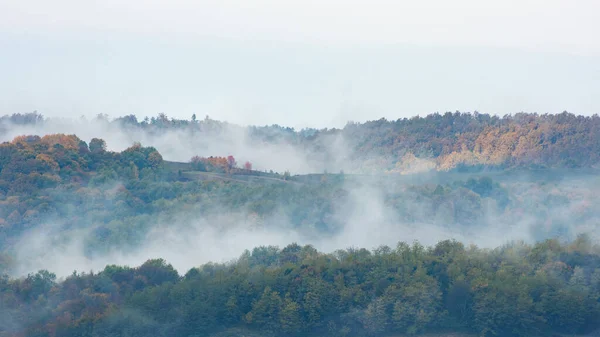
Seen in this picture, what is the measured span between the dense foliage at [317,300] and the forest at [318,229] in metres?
0.09

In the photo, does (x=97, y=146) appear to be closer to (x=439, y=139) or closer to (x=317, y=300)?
(x=439, y=139)

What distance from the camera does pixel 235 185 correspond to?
260ft

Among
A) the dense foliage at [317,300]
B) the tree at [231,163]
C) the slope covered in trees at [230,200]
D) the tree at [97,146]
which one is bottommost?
the dense foliage at [317,300]

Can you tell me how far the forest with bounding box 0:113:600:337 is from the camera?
45.1 m

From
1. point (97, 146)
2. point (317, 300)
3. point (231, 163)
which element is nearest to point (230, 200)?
point (97, 146)

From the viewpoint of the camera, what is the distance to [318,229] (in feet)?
232

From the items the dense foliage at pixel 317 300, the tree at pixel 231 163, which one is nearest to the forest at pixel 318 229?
the dense foliage at pixel 317 300

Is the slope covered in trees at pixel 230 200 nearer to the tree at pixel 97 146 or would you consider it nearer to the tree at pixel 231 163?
the tree at pixel 97 146

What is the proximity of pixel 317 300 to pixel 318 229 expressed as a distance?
25151 mm

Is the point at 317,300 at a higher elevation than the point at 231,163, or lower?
lower

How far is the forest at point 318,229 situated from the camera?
45.1m

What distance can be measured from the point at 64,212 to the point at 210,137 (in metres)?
45.7

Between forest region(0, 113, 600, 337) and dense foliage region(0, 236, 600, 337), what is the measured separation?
0.28 feet

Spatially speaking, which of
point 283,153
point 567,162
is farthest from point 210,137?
point 567,162
